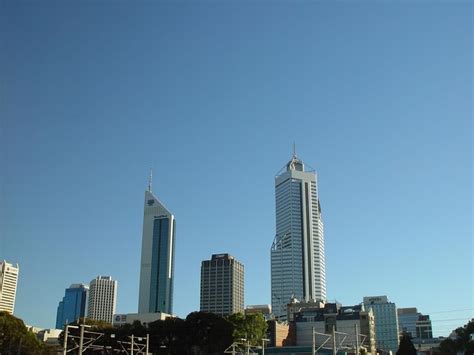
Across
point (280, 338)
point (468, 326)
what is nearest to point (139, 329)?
point (468, 326)

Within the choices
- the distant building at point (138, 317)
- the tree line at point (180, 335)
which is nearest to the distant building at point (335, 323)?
the distant building at point (138, 317)

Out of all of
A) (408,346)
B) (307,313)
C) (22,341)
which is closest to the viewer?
(408,346)

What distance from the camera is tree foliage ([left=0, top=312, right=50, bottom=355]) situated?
7981 centimetres

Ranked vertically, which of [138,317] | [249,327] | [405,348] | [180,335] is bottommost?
[405,348]

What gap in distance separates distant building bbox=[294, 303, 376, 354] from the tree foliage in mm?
77404

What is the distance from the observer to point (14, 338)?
80.1 m

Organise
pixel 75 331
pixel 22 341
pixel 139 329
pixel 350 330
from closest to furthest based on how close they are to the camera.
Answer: pixel 22 341 → pixel 139 329 → pixel 75 331 → pixel 350 330

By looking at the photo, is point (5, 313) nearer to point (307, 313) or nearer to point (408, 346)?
point (408, 346)

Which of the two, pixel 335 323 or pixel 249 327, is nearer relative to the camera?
pixel 249 327

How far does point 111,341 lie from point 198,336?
13239 millimetres

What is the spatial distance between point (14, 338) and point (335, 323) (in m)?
91.2

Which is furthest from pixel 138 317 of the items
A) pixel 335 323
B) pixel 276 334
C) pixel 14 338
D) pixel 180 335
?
pixel 14 338

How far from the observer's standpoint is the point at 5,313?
82.8 m

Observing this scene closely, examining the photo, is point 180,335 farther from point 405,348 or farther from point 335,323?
point 335,323
